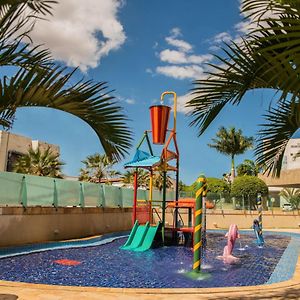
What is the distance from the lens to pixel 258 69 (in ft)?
9.46

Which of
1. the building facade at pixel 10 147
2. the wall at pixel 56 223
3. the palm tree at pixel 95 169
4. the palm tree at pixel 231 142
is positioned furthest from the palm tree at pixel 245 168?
the wall at pixel 56 223

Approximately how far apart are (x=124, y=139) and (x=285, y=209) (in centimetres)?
2654

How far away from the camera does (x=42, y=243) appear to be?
41.5 feet

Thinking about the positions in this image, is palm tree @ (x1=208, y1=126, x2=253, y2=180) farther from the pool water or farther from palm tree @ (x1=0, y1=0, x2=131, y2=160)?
palm tree @ (x1=0, y1=0, x2=131, y2=160)

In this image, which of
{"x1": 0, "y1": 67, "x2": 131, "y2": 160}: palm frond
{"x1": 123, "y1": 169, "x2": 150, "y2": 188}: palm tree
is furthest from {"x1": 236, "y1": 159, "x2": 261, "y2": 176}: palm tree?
{"x1": 0, "y1": 67, "x2": 131, "y2": 160}: palm frond

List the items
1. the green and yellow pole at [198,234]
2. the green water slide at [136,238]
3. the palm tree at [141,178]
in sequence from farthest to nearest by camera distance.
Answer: the palm tree at [141,178] < the green water slide at [136,238] < the green and yellow pole at [198,234]

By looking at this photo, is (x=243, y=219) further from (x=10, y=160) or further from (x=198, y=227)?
(x=10, y=160)

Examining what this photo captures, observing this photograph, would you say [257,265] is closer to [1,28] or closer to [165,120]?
[165,120]

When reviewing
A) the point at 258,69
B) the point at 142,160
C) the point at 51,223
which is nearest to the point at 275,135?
the point at 258,69

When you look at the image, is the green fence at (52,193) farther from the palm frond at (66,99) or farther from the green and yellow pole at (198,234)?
the palm frond at (66,99)

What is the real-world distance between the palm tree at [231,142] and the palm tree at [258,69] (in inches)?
1963

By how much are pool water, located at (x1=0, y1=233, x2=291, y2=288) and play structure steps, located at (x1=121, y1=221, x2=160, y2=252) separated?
13.0 inches

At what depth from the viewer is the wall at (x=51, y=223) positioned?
12.1 m

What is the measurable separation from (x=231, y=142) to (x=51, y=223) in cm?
4247
